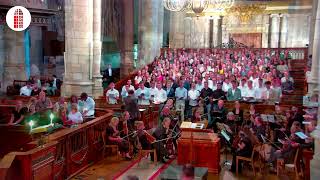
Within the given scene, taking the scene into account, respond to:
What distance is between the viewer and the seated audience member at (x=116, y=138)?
1187 centimetres

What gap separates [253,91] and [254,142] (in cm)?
529

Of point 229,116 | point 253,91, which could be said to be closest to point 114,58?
point 253,91

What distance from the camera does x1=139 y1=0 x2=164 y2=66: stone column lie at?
25234mm

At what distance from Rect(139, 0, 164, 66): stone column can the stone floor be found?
14.0 metres

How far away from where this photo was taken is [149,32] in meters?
25.3

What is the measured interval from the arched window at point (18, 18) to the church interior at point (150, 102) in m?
0.15

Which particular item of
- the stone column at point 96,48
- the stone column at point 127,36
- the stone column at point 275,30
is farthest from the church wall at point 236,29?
the stone column at point 96,48

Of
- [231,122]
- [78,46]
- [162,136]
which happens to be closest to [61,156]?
[162,136]

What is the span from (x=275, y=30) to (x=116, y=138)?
22.2 meters

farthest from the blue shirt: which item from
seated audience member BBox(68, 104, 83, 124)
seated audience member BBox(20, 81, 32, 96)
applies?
seated audience member BBox(20, 81, 32, 96)

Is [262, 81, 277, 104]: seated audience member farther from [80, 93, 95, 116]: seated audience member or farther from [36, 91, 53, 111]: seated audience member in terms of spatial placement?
[36, 91, 53, 111]: seated audience member

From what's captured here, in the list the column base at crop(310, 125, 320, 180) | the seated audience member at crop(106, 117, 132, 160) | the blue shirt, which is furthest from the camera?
the blue shirt

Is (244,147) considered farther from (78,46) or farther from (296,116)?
(78,46)

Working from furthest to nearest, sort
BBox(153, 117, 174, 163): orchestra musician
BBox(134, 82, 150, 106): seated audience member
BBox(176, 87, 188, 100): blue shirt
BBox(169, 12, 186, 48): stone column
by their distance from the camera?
BBox(169, 12, 186, 48): stone column
BBox(134, 82, 150, 106): seated audience member
BBox(176, 87, 188, 100): blue shirt
BBox(153, 117, 174, 163): orchestra musician
